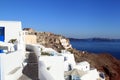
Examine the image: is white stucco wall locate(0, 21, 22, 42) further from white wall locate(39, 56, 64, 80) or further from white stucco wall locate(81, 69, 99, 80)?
white wall locate(39, 56, 64, 80)

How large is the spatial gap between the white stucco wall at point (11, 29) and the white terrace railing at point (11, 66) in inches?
425

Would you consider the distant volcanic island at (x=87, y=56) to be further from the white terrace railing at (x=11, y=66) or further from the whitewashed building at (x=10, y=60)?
the white terrace railing at (x=11, y=66)

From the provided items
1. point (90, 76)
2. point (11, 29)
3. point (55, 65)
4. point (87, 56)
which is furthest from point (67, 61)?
point (87, 56)

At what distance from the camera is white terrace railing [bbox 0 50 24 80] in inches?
622

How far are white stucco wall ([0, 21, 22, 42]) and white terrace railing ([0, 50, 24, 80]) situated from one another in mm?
10783

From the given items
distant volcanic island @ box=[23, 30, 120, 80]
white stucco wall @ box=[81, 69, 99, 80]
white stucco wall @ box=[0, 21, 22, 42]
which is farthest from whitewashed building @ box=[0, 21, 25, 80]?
distant volcanic island @ box=[23, 30, 120, 80]

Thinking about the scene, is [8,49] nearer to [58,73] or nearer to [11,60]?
[58,73]

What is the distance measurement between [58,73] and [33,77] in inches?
108

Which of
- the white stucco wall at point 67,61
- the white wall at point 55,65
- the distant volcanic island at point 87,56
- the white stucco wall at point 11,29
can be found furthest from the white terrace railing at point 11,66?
the distant volcanic island at point 87,56

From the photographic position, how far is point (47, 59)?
20156mm

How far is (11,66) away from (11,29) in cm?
1453

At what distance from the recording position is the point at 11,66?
1750 centimetres

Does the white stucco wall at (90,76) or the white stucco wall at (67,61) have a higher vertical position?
the white stucco wall at (67,61)

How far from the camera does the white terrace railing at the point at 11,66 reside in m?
15.8
